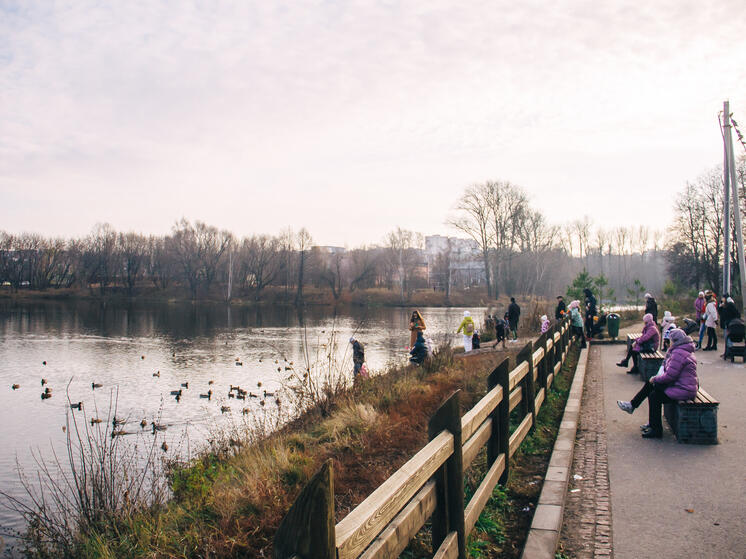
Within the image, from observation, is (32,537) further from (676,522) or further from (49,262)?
(49,262)

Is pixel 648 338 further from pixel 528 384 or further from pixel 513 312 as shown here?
pixel 513 312

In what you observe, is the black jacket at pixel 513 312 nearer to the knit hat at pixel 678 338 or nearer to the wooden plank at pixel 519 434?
the knit hat at pixel 678 338

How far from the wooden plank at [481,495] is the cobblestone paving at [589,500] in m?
0.62

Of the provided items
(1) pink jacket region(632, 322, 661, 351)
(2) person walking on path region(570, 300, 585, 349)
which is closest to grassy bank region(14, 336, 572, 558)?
(1) pink jacket region(632, 322, 661, 351)

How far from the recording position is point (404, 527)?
2.81 metres

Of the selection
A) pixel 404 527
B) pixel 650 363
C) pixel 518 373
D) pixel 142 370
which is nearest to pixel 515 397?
pixel 518 373

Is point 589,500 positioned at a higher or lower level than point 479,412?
lower

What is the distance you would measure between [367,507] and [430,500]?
988 millimetres

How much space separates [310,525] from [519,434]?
4.90 m

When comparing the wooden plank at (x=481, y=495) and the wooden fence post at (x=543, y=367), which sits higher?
the wooden fence post at (x=543, y=367)

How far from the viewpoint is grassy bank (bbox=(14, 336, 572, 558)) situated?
485 centimetres

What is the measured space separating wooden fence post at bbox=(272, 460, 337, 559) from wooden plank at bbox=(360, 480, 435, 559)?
0.64 m

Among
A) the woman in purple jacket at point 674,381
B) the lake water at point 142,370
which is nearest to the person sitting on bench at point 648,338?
the woman in purple jacket at point 674,381

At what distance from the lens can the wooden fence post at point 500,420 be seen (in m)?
5.25
